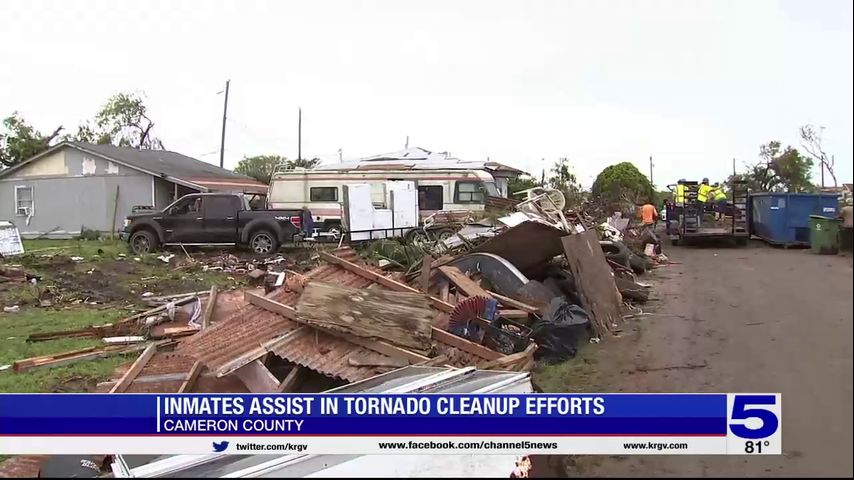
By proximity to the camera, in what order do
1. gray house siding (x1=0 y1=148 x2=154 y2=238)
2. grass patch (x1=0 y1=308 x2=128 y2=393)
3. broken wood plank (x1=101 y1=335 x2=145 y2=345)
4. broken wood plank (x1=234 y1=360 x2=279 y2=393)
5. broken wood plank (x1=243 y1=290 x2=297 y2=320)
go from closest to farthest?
broken wood plank (x1=234 y1=360 x2=279 y2=393) < broken wood plank (x1=243 y1=290 x2=297 y2=320) < grass patch (x1=0 y1=308 x2=128 y2=393) < broken wood plank (x1=101 y1=335 x2=145 y2=345) < gray house siding (x1=0 y1=148 x2=154 y2=238)

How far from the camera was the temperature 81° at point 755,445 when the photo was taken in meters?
1.55

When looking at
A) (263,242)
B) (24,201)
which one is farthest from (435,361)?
(24,201)

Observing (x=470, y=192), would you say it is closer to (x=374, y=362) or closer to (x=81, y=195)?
(x=81, y=195)

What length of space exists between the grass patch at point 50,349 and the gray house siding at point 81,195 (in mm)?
12867

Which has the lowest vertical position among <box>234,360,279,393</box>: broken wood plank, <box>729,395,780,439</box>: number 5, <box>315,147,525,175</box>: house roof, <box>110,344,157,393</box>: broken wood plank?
<box>110,344,157,393</box>: broken wood plank

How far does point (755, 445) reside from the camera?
1.58 metres

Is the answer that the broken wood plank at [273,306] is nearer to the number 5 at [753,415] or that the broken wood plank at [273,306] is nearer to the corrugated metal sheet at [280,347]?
the corrugated metal sheet at [280,347]

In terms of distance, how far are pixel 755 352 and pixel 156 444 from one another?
161 centimetres

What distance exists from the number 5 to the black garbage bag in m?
2.81

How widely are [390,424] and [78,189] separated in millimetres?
22827

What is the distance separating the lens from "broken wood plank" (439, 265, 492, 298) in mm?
5656

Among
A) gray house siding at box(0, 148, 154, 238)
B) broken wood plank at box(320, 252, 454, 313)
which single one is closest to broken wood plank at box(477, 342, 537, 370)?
broken wood plank at box(320, 252, 454, 313)

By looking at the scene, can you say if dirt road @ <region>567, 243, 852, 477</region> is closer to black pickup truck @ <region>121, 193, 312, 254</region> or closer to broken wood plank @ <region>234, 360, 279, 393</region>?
broken wood plank @ <region>234, 360, 279, 393</region>

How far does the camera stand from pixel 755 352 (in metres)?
1.53
